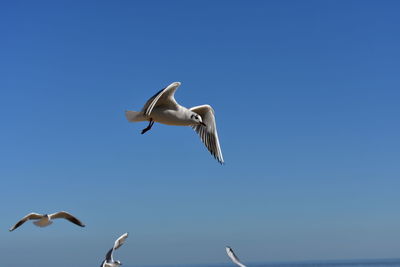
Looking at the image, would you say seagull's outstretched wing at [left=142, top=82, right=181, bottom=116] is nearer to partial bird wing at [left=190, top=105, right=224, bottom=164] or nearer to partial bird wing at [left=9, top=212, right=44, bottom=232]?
partial bird wing at [left=190, top=105, right=224, bottom=164]

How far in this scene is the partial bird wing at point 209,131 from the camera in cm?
1400

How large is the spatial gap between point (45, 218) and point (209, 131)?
4188 mm

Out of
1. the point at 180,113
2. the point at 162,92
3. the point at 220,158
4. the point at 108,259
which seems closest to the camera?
the point at 162,92

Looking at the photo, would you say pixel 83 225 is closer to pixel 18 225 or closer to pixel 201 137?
pixel 18 225

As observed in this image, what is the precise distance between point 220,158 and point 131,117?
3033 mm

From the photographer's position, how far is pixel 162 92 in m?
11.1

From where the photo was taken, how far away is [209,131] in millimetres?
14078

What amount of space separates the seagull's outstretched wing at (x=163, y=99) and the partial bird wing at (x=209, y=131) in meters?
2.22

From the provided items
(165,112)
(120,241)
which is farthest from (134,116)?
(120,241)

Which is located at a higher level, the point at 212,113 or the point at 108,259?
the point at 212,113

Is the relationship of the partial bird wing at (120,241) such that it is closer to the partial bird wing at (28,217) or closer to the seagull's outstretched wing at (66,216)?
the seagull's outstretched wing at (66,216)

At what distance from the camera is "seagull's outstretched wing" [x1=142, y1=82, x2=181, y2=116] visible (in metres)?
11.1

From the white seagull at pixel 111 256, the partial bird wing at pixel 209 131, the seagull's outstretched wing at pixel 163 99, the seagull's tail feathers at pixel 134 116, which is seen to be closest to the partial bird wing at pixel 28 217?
the white seagull at pixel 111 256

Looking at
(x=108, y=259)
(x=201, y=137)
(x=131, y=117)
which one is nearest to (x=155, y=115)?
(x=131, y=117)
